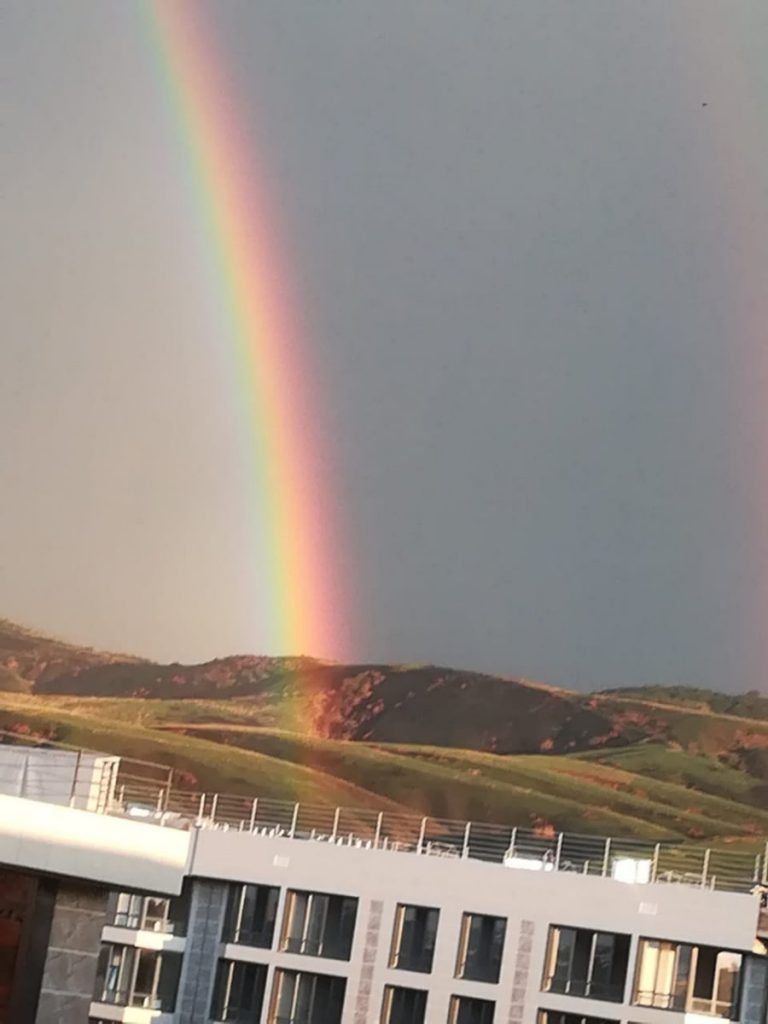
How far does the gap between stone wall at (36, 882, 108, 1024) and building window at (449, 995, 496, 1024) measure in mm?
15916

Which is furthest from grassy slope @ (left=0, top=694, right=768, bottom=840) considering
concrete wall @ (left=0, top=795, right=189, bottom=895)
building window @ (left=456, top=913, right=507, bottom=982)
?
concrete wall @ (left=0, top=795, right=189, bottom=895)

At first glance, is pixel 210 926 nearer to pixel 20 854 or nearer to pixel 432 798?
pixel 20 854

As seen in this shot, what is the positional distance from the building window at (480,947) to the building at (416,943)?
0.06 feet

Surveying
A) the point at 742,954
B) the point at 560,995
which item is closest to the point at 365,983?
the point at 560,995

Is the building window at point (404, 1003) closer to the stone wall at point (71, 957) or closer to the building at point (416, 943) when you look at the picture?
the building at point (416, 943)

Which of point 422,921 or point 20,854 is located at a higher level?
point 20,854

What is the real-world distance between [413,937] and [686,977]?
341cm

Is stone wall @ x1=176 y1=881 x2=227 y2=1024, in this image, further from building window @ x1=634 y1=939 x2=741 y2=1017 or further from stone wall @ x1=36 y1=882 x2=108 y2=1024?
stone wall @ x1=36 y1=882 x2=108 y2=1024

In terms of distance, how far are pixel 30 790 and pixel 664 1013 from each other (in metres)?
12.9

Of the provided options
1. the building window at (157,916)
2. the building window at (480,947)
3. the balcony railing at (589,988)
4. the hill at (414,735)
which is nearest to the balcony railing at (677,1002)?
the balcony railing at (589,988)

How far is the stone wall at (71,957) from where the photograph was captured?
6266 millimetres

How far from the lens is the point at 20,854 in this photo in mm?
6238

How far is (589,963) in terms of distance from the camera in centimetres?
2117

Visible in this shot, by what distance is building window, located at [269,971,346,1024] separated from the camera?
22.4 meters
